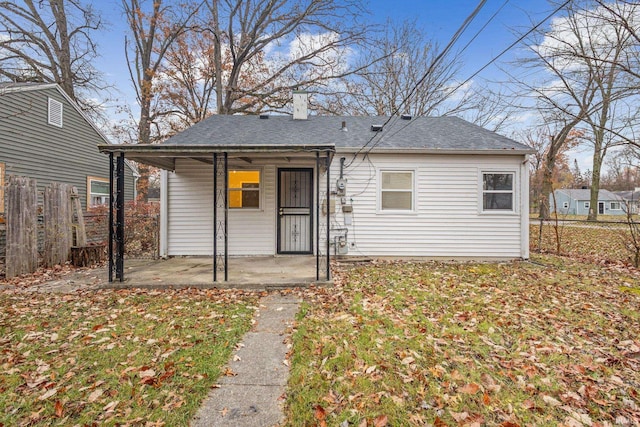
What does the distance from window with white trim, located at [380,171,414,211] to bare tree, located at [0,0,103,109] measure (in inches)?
576

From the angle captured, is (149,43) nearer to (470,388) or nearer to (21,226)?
(21,226)

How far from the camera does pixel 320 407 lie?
231cm

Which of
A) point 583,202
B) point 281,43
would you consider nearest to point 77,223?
point 281,43

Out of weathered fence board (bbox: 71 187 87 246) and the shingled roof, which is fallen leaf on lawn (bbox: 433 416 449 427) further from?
weathered fence board (bbox: 71 187 87 246)

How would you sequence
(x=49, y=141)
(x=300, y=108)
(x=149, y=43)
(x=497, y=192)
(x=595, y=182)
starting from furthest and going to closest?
(x=595, y=182) → (x=149, y=43) → (x=300, y=108) → (x=49, y=141) → (x=497, y=192)

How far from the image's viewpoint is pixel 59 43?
47.0 ft

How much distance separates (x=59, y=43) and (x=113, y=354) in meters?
17.8

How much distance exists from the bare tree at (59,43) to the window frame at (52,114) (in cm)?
445

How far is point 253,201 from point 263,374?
592 centimetres

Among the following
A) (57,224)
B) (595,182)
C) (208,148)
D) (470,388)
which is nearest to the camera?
(470,388)

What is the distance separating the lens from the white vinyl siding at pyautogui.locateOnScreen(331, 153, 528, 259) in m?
8.05

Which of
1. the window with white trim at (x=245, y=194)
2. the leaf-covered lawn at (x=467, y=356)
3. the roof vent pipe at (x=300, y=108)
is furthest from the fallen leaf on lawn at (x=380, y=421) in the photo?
the roof vent pipe at (x=300, y=108)

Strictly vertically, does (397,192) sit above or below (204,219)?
above

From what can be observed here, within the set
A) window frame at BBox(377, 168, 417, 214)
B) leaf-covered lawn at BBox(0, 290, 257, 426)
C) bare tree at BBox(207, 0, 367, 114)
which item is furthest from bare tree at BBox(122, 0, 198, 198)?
leaf-covered lawn at BBox(0, 290, 257, 426)
